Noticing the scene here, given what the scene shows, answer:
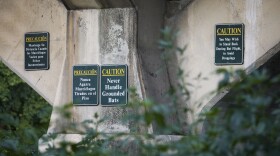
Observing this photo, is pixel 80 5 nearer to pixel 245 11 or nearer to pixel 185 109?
pixel 245 11

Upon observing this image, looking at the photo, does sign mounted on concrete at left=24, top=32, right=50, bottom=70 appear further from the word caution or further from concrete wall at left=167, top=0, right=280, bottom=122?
concrete wall at left=167, top=0, right=280, bottom=122

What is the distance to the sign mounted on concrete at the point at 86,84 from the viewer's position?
9.80 m

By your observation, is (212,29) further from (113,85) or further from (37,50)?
(37,50)

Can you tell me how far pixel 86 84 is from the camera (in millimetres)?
9859

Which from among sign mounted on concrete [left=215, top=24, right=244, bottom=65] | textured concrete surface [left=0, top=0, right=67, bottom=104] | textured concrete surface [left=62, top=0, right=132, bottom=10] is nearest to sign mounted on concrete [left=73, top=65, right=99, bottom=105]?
textured concrete surface [left=0, top=0, right=67, bottom=104]

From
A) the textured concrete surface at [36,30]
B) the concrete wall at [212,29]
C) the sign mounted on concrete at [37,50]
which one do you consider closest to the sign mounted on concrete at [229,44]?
the concrete wall at [212,29]

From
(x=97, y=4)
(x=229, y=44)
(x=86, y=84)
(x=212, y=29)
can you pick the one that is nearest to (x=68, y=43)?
(x=86, y=84)

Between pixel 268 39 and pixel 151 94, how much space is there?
54.3 inches

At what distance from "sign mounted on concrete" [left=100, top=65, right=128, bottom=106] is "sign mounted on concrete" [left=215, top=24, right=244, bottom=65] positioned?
1.03 m

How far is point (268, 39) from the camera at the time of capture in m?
9.41

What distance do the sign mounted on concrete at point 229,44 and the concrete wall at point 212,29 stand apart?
54 mm

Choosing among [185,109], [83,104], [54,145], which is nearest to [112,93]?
[83,104]

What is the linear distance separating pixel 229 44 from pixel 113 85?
52.1 inches

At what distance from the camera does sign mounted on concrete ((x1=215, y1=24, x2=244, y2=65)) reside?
9.55 m
